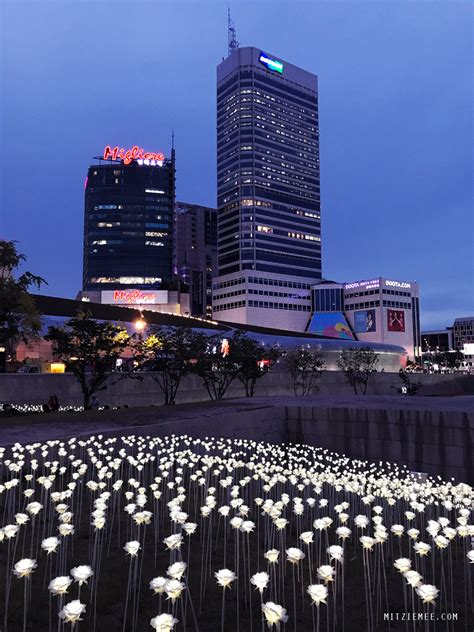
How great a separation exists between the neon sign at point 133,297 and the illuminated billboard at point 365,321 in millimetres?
63444

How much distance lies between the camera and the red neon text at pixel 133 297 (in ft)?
383

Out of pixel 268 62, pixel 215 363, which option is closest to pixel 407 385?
pixel 215 363

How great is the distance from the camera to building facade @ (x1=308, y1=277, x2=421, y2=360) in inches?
5600

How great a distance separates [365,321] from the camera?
474ft

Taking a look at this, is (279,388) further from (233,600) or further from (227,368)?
(233,600)

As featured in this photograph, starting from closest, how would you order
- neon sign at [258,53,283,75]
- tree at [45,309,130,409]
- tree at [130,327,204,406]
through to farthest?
tree at [45,309,130,409], tree at [130,327,204,406], neon sign at [258,53,283,75]

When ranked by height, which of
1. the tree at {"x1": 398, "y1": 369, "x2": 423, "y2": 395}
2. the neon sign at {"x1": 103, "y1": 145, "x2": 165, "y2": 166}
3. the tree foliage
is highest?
the neon sign at {"x1": 103, "y1": 145, "x2": 165, "y2": 166}

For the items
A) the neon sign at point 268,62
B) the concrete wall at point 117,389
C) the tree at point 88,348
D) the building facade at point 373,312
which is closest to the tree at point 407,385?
the concrete wall at point 117,389

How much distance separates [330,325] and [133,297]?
62.0 m

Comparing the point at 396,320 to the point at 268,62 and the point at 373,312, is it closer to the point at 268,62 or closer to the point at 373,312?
the point at 373,312

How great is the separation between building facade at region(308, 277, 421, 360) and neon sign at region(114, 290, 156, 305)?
5510 centimetres

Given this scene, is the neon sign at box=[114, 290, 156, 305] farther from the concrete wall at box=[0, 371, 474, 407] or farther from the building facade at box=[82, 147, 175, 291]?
the concrete wall at box=[0, 371, 474, 407]

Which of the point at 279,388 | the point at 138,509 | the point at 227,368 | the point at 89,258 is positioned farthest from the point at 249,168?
the point at 138,509

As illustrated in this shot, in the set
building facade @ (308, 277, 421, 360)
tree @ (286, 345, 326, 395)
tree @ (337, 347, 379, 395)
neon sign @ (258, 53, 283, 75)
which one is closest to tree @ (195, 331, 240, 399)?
tree @ (286, 345, 326, 395)
